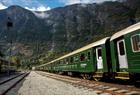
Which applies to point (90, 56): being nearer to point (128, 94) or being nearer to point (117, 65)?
point (117, 65)

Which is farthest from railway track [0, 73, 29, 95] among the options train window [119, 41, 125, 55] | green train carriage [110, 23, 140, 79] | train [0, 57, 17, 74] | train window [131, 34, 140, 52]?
train [0, 57, 17, 74]

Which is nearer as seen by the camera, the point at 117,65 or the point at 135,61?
the point at 135,61

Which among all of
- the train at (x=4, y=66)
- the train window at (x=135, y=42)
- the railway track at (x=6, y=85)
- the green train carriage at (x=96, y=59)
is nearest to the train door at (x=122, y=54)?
the train window at (x=135, y=42)

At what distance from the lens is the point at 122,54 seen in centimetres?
1370

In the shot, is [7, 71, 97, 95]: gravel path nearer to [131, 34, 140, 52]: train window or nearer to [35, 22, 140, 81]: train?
[35, 22, 140, 81]: train

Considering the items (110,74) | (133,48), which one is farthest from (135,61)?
(110,74)

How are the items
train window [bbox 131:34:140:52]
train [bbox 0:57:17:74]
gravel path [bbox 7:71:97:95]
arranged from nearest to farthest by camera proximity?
train window [bbox 131:34:140:52] → gravel path [bbox 7:71:97:95] → train [bbox 0:57:17:74]

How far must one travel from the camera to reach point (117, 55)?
47.3ft

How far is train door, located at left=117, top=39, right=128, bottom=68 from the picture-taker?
1334cm

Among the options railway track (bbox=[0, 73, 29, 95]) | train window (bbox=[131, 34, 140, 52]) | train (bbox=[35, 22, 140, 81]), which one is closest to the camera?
train window (bbox=[131, 34, 140, 52])

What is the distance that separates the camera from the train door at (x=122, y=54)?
13336 millimetres

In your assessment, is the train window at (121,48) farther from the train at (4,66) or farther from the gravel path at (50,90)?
the train at (4,66)

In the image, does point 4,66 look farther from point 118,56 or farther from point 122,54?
point 122,54

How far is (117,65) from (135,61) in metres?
2.81
